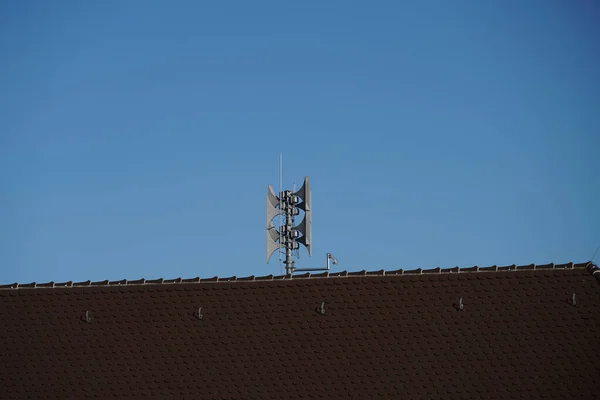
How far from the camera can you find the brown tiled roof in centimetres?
4894

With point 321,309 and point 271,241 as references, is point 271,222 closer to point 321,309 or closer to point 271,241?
point 271,241

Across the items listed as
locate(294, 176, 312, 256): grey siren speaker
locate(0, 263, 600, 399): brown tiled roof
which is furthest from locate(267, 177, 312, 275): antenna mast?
locate(0, 263, 600, 399): brown tiled roof

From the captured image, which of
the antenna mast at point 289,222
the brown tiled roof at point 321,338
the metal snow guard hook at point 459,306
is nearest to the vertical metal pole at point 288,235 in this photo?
the antenna mast at point 289,222

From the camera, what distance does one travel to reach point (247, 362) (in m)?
50.6

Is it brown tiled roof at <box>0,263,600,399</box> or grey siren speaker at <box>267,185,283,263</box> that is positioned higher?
grey siren speaker at <box>267,185,283,263</box>

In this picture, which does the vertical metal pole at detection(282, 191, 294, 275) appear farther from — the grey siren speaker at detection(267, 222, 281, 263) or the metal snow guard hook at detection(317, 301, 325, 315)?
the metal snow guard hook at detection(317, 301, 325, 315)

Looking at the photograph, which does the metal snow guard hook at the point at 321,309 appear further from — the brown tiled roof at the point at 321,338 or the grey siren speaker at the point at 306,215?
the grey siren speaker at the point at 306,215

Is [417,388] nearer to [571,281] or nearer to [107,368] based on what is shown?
[571,281]

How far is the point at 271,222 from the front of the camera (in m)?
63.6

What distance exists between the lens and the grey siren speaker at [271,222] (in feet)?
206

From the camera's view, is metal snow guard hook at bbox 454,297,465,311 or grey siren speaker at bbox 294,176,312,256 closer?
metal snow guard hook at bbox 454,297,465,311

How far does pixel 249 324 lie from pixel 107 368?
5434 millimetres

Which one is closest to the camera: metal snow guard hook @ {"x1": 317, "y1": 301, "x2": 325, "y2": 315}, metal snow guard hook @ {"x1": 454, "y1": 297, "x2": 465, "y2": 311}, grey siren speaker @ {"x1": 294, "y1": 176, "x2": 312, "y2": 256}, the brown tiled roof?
the brown tiled roof

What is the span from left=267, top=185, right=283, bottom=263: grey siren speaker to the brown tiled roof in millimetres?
9866
